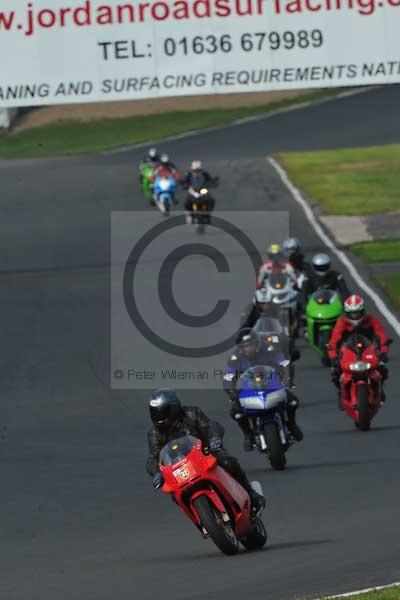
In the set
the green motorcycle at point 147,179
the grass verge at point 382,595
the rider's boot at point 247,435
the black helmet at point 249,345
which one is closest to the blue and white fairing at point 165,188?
the green motorcycle at point 147,179

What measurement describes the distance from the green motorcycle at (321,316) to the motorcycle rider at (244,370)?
5936 millimetres

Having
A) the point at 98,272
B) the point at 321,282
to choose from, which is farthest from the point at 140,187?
the point at 321,282

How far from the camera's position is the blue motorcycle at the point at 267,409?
599 inches

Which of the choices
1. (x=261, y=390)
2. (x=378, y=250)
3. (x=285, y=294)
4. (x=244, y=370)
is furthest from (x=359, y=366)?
(x=378, y=250)

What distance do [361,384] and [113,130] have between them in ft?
170

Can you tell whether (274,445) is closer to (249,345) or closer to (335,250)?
(249,345)

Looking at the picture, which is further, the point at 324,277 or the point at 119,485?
the point at 324,277

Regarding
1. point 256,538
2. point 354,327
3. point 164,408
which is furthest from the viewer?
point 354,327

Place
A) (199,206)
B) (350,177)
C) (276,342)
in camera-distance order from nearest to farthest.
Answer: (276,342) < (199,206) < (350,177)

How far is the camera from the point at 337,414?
19.1 meters

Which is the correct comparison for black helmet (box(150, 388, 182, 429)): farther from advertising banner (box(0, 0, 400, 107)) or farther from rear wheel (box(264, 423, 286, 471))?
advertising banner (box(0, 0, 400, 107))

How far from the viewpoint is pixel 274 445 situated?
49.8 feet

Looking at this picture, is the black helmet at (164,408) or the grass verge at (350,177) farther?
the grass verge at (350,177)

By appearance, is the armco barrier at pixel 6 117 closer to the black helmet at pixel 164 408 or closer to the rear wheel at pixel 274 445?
the rear wheel at pixel 274 445
